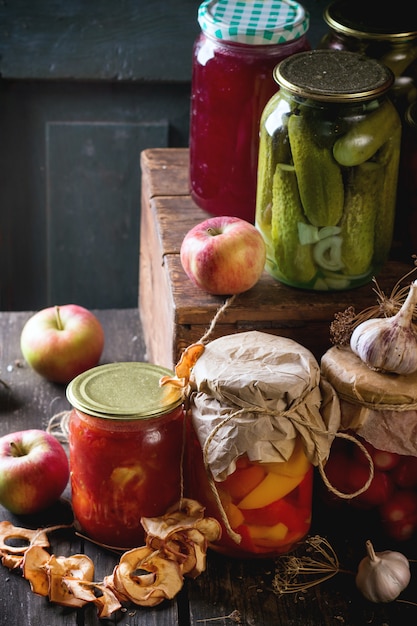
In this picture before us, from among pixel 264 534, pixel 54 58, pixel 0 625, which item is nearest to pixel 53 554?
pixel 0 625

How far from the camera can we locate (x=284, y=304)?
3.65ft

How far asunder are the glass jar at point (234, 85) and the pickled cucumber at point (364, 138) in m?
0.19

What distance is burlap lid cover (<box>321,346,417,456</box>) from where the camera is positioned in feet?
3.17

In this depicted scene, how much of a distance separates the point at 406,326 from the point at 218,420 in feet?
0.73

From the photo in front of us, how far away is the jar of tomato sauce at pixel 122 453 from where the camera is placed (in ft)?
3.22

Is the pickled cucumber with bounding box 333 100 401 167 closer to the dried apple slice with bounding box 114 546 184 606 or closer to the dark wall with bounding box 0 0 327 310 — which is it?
the dried apple slice with bounding box 114 546 184 606

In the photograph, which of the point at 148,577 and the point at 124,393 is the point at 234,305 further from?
the point at 148,577

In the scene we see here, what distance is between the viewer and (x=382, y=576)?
950 millimetres

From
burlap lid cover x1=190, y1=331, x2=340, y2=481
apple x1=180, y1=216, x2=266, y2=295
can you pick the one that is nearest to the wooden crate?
apple x1=180, y1=216, x2=266, y2=295

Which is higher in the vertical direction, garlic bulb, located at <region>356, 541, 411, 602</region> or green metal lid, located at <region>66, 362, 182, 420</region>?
green metal lid, located at <region>66, 362, 182, 420</region>

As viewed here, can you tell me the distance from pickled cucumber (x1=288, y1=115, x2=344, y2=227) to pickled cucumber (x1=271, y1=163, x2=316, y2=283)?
1cm

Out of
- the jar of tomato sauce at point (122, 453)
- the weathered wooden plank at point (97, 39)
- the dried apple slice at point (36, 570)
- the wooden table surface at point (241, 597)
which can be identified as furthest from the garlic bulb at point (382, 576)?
the weathered wooden plank at point (97, 39)

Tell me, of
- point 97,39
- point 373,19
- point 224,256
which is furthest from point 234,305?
point 97,39

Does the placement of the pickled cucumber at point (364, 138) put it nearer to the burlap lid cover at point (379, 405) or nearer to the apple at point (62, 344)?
the burlap lid cover at point (379, 405)
